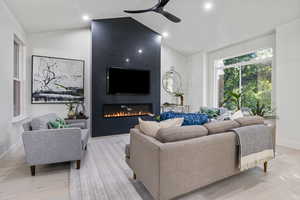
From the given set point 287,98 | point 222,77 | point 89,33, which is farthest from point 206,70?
point 89,33

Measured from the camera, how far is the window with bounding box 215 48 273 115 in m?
4.23

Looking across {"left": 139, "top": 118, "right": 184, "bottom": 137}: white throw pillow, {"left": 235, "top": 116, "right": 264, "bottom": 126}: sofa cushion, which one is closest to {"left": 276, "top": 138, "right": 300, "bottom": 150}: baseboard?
{"left": 235, "top": 116, "right": 264, "bottom": 126}: sofa cushion

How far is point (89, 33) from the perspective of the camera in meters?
4.93

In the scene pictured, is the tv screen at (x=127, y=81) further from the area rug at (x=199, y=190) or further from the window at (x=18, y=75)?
the area rug at (x=199, y=190)

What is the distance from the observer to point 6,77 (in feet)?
10.0

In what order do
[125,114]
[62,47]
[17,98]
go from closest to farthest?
[17,98] → [62,47] → [125,114]

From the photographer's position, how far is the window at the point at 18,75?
3.83 m

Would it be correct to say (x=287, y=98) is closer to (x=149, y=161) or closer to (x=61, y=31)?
(x=149, y=161)

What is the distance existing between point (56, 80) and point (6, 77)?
4.84ft

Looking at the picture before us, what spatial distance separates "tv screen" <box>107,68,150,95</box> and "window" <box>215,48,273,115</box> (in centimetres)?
252

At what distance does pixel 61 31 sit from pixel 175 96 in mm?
4391

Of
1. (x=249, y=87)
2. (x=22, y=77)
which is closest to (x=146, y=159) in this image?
(x=22, y=77)

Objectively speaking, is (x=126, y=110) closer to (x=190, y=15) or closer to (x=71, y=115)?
(x=71, y=115)

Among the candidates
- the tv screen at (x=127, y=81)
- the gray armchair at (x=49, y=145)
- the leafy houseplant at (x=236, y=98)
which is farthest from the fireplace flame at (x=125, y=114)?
the leafy houseplant at (x=236, y=98)
